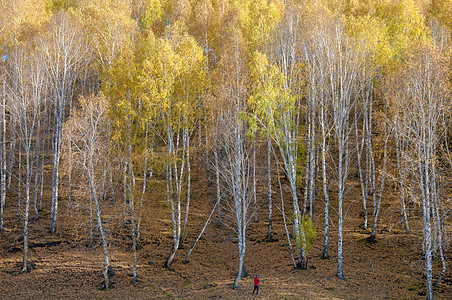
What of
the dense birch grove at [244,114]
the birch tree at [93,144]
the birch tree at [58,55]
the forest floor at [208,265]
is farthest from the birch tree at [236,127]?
the birch tree at [58,55]

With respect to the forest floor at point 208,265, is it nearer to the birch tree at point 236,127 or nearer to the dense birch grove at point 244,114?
the dense birch grove at point 244,114

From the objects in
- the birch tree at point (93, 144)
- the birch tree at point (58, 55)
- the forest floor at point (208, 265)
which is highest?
the birch tree at point (58, 55)

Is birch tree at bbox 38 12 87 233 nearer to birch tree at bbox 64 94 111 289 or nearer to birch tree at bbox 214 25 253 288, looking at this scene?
birch tree at bbox 64 94 111 289

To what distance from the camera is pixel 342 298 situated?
11.1 meters

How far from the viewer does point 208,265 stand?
629 inches

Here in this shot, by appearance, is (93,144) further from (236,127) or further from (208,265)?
(208,265)

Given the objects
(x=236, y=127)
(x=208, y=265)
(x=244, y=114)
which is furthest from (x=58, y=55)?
(x=208, y=265)

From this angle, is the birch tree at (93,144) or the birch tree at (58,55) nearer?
the birch tree at (93,144)

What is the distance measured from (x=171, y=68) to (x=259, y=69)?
15.7ft

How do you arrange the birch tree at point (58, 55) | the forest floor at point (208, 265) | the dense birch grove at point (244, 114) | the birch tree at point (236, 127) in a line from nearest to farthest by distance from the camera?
the forest floor at point (208, 265) < the dense birch grove at point (244, 114) < the birch tree at point (236, 127) < the birch tree at point (58, 55)

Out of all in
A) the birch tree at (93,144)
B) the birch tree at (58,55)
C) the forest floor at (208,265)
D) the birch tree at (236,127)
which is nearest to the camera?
the forest floor at (208,265)

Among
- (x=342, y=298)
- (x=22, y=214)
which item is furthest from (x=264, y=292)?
(x=22, y=214)

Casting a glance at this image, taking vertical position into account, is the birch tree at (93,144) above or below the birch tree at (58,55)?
below

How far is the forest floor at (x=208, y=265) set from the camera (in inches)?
488
